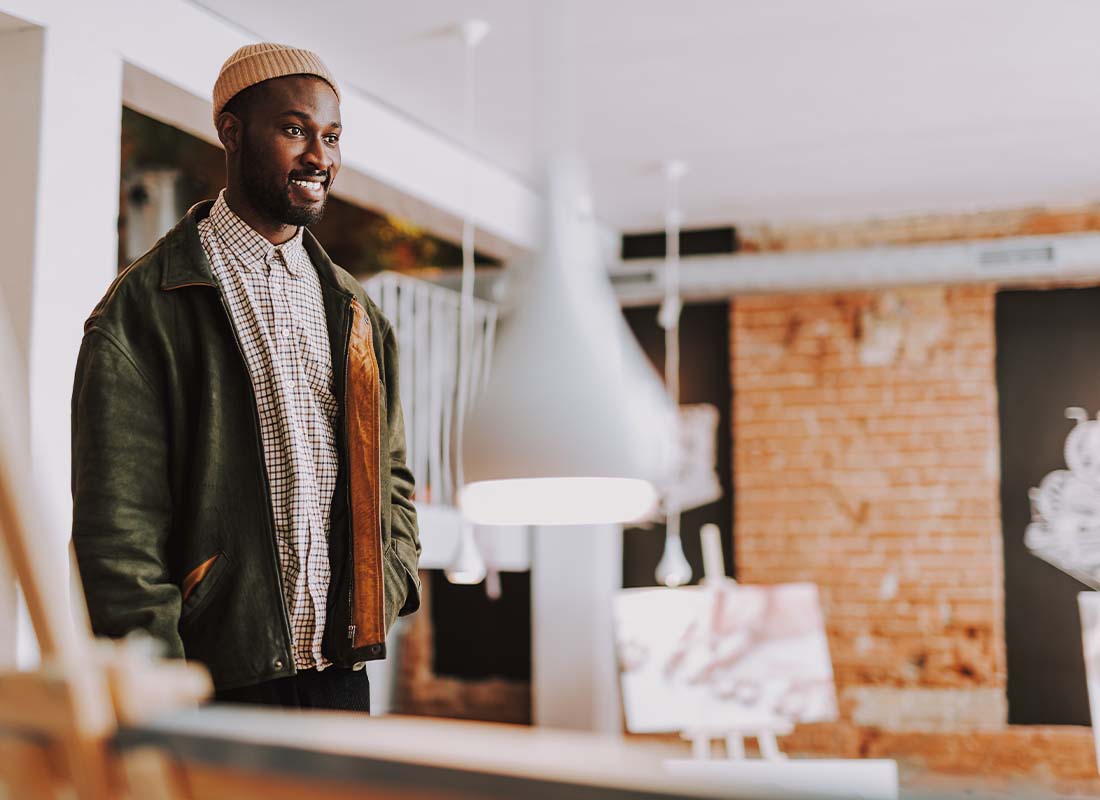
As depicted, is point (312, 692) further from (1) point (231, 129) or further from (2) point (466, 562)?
(2) point (466, 562)

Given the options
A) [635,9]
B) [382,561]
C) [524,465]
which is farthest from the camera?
[635,9]

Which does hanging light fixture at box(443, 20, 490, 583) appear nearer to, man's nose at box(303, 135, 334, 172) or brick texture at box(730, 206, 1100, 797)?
brick texture at box(730, 206, 1100, 797)

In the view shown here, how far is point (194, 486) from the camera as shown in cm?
148

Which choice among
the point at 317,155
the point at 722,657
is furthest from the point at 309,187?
the point at 722,657

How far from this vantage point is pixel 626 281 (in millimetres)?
6055

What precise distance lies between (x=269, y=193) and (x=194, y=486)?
1.27 feet

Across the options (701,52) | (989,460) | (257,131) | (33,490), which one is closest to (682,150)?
(701,52)

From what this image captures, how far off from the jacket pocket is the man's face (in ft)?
1.47

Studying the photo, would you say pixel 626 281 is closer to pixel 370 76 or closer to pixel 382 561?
pixel 370 76

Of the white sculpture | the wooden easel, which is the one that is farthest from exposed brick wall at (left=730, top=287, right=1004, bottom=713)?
the wooden easel

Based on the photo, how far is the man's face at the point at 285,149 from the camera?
159 centimetres

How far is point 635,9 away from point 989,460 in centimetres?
308

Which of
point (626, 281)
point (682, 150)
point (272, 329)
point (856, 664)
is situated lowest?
point (856, 664)

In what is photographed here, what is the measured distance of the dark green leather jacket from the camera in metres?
1.42
